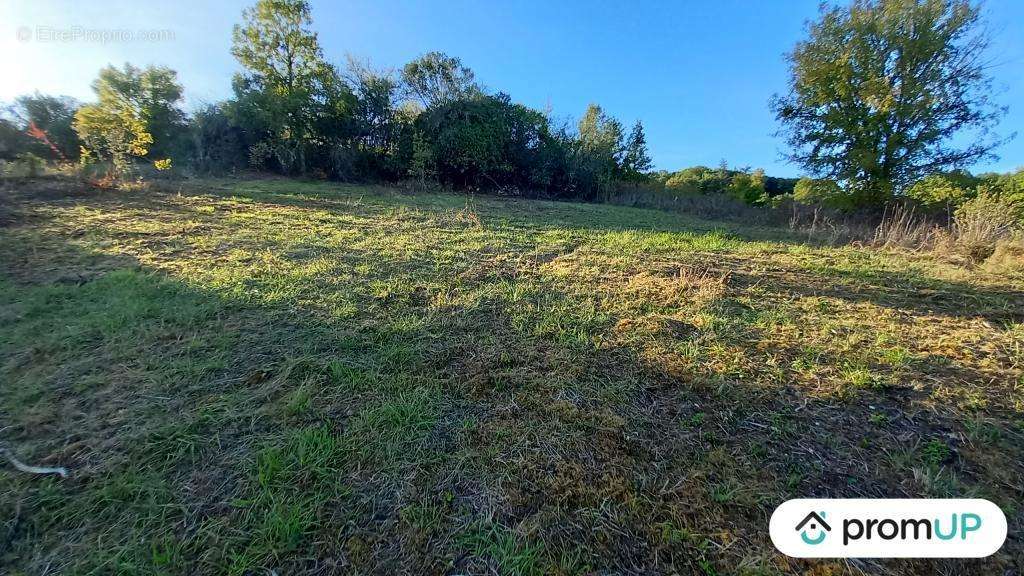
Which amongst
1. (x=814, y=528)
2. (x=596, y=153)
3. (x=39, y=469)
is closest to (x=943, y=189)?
(x=596, y=153)

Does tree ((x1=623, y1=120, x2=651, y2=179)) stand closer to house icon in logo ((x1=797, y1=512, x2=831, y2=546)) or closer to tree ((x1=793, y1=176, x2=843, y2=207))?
tree ((x1=793, y1=176, x2=843, y2=207))

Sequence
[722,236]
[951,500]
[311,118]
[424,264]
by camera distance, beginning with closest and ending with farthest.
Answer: [951,500] < [424,264] < [722,236] < [311,118]

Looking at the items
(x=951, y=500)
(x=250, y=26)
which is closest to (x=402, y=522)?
(x=951, y=500)

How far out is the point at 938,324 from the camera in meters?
2.42

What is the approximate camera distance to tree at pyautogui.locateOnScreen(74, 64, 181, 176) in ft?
27.1

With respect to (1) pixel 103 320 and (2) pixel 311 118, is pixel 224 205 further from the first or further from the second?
(2) pixel 311 118

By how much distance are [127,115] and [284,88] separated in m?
6.33

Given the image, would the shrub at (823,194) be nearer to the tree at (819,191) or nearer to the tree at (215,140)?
the tree at (819,191)

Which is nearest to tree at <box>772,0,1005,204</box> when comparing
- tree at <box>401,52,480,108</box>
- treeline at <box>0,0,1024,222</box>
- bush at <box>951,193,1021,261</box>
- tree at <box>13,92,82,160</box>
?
treeline at <box>0,0,1024,222</box>

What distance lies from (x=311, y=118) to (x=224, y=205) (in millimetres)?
8255

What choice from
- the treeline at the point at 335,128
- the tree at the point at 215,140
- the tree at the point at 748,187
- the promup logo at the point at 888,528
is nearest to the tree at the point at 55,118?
the treeline at the point at 335,128

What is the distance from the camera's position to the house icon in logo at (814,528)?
117 cm

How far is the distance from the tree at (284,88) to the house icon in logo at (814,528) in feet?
52.2

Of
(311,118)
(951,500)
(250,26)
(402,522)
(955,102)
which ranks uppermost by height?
(250,26)
